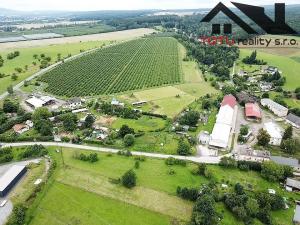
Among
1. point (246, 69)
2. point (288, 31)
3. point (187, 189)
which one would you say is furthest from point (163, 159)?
point (288, 31)

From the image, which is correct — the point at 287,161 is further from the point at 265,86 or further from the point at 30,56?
the point at 30,56

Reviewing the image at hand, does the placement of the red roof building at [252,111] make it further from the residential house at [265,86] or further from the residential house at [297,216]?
the residential house at [297,216]

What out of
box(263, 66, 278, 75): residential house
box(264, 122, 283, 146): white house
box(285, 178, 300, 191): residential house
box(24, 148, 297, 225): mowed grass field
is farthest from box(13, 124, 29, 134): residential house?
box(263, 66, 278, 75): residential house

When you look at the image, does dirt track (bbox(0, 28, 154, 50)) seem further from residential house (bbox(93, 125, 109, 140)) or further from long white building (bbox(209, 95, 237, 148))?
long white building (bbox(209, 95, 237, 148))

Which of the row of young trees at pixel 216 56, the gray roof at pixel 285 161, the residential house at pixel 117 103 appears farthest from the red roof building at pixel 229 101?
the residential house at pixel 117 103

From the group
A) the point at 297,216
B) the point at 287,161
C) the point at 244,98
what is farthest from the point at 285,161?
the point at 244,98

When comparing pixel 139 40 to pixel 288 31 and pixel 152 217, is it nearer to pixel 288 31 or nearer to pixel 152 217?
pixel 288 31
